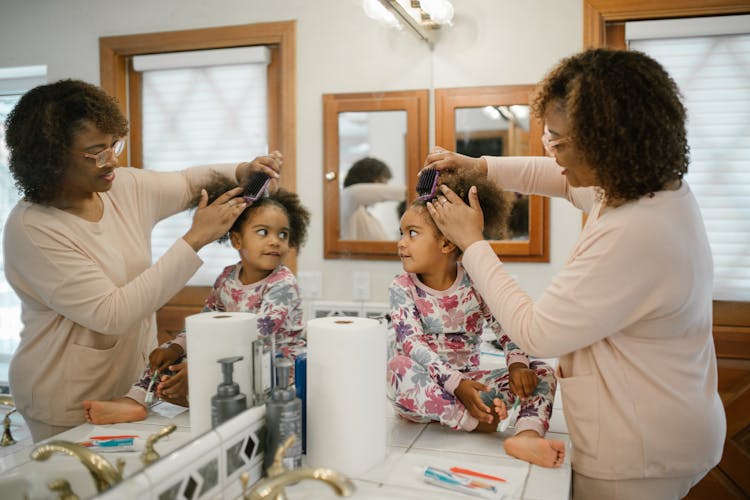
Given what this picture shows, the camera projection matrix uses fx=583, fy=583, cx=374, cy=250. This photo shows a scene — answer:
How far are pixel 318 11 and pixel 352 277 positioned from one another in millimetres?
705

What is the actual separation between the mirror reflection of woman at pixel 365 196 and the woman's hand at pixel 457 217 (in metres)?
0.18

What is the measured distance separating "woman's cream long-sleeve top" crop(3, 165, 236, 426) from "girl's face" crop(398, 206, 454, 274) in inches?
20.0

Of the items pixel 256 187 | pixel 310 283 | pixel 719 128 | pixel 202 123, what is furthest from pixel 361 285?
pixel 719 128

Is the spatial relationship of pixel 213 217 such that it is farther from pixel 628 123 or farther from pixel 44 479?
pixel 628 123

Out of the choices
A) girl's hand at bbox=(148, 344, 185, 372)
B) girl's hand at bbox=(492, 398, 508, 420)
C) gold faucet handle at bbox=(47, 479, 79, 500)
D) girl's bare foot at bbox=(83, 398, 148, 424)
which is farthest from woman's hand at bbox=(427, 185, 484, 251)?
gold faucet handle at bbox=(47, 479, 79, 500)

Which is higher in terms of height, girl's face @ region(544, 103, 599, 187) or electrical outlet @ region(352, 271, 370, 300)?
girl's face @ region(544, 103, 599, 187)

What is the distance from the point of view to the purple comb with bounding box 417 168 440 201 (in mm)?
1593

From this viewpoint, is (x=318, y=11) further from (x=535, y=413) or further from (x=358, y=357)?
(x=535, y=413)

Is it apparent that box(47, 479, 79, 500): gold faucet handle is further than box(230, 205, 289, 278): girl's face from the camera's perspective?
No

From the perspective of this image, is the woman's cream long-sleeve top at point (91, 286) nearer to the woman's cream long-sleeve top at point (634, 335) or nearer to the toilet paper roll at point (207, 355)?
the toilet paper roll at point (207, 355)

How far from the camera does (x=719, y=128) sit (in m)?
2.07

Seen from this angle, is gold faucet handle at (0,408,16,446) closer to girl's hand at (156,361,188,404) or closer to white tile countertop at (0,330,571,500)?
white tile countertop at (0,330,571,500)

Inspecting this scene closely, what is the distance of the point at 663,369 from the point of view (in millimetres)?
1152

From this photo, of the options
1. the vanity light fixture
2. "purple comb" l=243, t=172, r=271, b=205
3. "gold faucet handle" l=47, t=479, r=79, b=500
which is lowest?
"gold faucet handle" l=47, t=479, r=79, b=500
